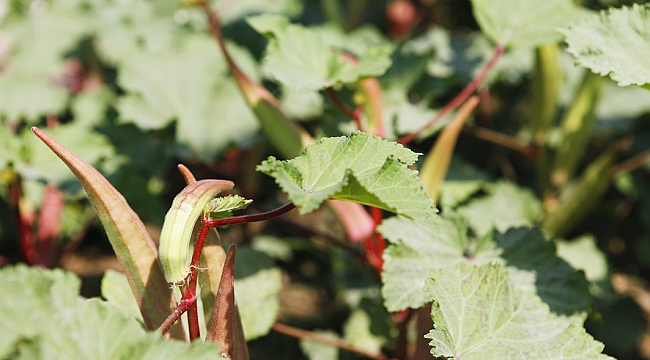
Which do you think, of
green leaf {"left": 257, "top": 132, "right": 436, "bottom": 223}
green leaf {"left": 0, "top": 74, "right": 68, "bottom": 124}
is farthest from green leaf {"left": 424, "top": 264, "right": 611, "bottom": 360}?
green leaf {"left": 0, "top": 74, "right": 68, "bottom": 124}

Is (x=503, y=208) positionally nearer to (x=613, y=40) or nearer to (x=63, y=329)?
(x=613, y=40)

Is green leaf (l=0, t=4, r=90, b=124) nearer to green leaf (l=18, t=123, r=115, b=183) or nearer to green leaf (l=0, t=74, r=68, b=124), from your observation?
green leaf (l=0, t=74, r=68, b=124)

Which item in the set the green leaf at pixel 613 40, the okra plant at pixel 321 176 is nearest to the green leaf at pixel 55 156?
the okra plant at pixel 321 176

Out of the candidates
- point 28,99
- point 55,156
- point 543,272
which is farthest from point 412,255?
point 28,99

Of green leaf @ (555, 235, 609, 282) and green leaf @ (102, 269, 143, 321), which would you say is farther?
green leaf @ (555, 235, 609, 282)

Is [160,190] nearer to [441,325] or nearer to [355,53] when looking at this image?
[355,53]

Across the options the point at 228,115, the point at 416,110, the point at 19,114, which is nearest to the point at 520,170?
the point at 416,110
